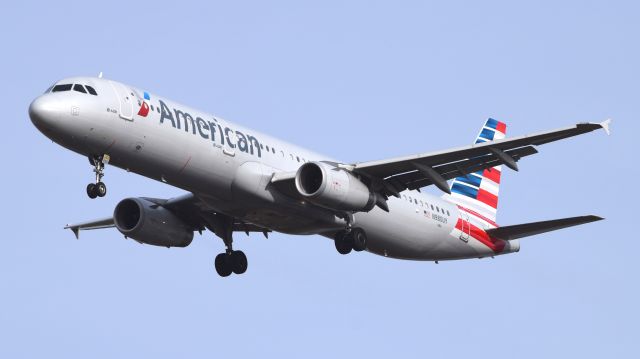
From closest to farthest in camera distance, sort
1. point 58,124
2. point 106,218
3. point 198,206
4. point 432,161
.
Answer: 1. point 58,124
2. point 432,161
3. point 198,206
4. point 106,218

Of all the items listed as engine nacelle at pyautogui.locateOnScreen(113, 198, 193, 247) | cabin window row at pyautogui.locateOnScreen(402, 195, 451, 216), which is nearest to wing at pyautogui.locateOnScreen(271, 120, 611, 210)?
cabin window row at pyautogui.locateOnScreen(402, 195, 451, 216)

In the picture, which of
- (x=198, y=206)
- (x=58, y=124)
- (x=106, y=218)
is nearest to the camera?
(x=58, y=124)

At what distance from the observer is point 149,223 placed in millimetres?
44906

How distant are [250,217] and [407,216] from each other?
6591 millimetres

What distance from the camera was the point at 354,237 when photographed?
43375 millimetres

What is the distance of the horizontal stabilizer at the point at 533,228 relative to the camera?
141ft

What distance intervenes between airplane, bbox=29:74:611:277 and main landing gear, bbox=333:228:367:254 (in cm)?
5

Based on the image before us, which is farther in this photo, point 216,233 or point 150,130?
point 216,233

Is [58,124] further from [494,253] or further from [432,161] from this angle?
[494,253]

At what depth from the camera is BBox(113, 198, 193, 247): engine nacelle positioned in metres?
44.9

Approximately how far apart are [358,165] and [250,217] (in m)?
4.17

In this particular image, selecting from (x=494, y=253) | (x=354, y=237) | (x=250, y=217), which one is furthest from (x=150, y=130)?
(x=494, y=253)

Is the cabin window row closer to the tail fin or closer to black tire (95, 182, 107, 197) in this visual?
the tail fin

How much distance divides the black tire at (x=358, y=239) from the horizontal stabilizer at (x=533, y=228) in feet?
22.6
